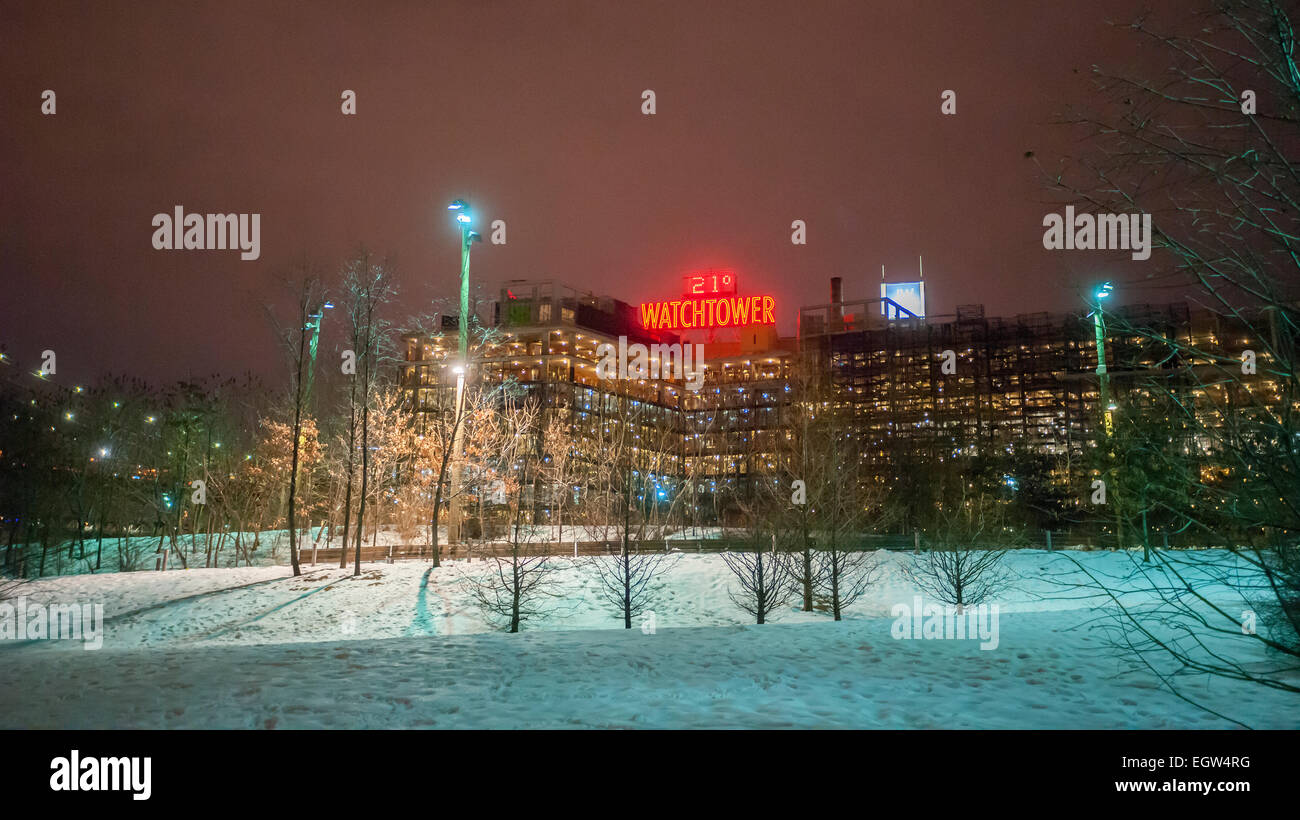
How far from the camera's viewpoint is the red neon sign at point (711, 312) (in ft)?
338

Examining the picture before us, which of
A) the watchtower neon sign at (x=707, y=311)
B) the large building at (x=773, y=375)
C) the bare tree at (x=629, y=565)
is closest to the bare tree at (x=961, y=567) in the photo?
the bare tree at (x=629, y=565)

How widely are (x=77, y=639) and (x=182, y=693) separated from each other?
1062 centimetres

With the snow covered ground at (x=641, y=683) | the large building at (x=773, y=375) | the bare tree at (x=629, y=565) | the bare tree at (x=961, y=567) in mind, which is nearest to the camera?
the snow covered ground at (x=641, y=683)

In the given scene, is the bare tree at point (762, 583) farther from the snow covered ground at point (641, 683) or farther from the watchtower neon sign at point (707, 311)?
the watchtower neon sign at point (707, 311)

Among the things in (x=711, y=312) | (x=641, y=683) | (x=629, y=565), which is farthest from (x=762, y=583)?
(x=711, y=312)

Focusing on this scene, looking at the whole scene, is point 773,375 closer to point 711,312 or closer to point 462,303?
point 711,312

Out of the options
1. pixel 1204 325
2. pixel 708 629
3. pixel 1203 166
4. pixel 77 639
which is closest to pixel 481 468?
pixel 77 639

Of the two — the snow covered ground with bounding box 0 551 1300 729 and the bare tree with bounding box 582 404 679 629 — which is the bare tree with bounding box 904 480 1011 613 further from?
the bare tree with bounding box 582 404 679 629

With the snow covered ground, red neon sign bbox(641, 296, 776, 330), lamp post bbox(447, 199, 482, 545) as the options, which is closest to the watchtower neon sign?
red neon sign bbox(641, 296, 776, 330)

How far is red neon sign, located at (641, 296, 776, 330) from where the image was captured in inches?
4053

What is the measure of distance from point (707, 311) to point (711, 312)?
57cm

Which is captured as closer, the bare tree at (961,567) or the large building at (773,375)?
the bare tree at (961,567)

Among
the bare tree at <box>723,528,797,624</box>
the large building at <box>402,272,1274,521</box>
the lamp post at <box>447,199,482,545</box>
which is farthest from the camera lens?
the large building at <box>402,272,1274,521</box>

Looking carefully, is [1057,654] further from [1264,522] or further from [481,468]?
[481,468]
